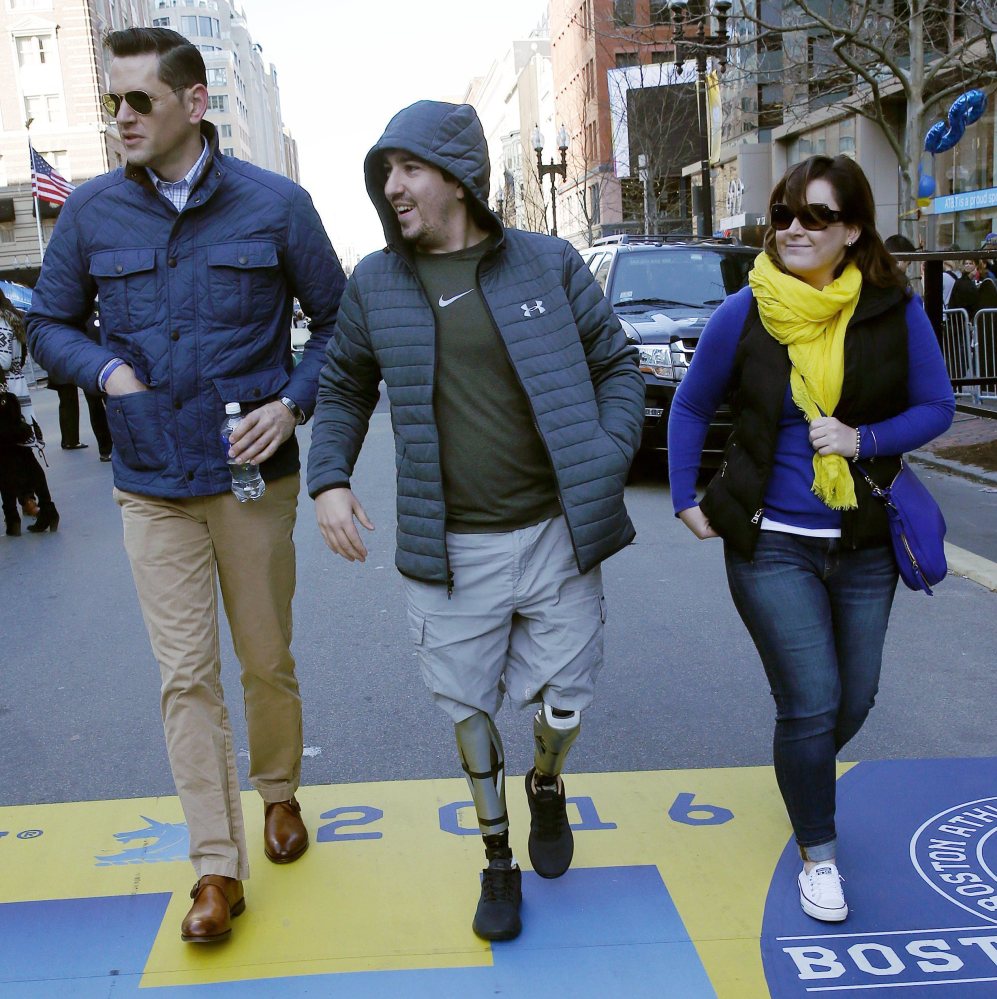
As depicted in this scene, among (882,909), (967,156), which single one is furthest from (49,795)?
(967,156)

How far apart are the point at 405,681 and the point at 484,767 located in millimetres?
2381

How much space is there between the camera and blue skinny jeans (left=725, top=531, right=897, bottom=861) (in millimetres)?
3180

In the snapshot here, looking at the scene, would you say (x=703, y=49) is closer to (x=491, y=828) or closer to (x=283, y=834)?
(x=283, y=834)

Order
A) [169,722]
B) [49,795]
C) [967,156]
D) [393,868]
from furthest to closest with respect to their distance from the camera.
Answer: [967,156], [49,795], [393,868], [169,722]

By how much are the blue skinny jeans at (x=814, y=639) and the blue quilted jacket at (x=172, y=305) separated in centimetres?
140

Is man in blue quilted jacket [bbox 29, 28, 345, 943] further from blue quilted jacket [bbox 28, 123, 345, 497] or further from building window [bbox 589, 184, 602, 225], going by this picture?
building window [bbox 589, 184, 602, 225]

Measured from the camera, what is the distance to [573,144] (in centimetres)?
7675

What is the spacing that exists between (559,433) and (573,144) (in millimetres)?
77115

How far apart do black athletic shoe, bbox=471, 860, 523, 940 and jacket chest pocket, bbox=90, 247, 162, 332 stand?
1762 mm

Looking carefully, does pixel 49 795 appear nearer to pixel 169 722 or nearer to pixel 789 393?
pixel 169 722

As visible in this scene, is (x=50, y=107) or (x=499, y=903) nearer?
(x=499, y=903)

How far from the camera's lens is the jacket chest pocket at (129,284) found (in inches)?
129

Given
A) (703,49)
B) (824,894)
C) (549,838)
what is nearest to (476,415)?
(549,838)

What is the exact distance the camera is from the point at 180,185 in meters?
3.36
